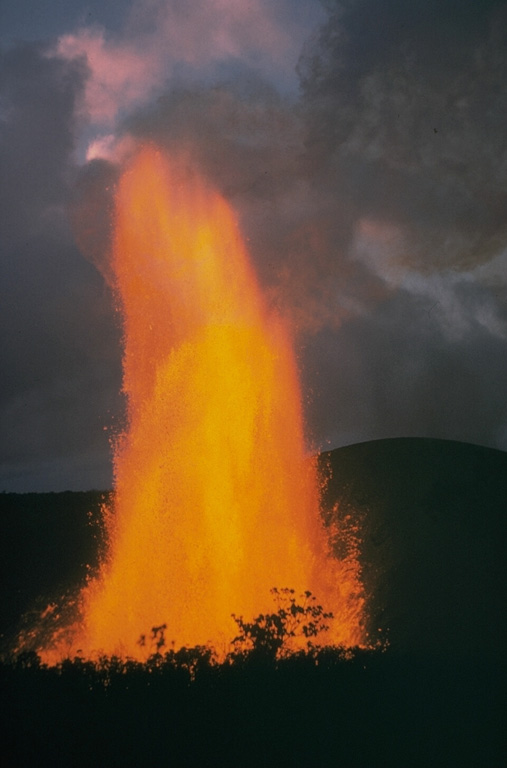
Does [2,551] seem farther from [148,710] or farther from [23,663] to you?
[148,710]

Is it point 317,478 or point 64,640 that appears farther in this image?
point 317,478

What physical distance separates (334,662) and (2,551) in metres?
32.7

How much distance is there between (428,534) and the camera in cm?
3956

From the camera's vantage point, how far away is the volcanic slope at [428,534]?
2934 cm

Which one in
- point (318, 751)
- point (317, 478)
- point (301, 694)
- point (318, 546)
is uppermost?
point (317, 478)

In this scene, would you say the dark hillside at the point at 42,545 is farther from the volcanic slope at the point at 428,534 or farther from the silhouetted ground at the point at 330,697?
the volcanic slope at the point at 428,534

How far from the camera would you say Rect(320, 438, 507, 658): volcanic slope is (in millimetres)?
29344

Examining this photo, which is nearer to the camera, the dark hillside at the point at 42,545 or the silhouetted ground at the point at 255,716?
the silhouetted ground at the point at 255,716

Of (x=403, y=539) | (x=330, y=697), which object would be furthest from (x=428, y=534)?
(x=330, y=697)

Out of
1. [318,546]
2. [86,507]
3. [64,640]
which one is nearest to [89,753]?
[64,640]

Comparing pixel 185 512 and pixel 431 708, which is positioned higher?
pixel 185 512

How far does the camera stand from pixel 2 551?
45781 millimetres

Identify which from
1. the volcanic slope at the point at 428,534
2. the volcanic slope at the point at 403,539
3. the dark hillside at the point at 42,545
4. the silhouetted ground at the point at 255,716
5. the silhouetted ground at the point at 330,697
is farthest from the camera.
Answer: the dark hillside at the point at 42,545

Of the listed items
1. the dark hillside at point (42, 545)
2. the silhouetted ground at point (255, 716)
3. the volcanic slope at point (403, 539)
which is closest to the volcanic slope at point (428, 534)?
the volcanic slope at point (403, 539)
